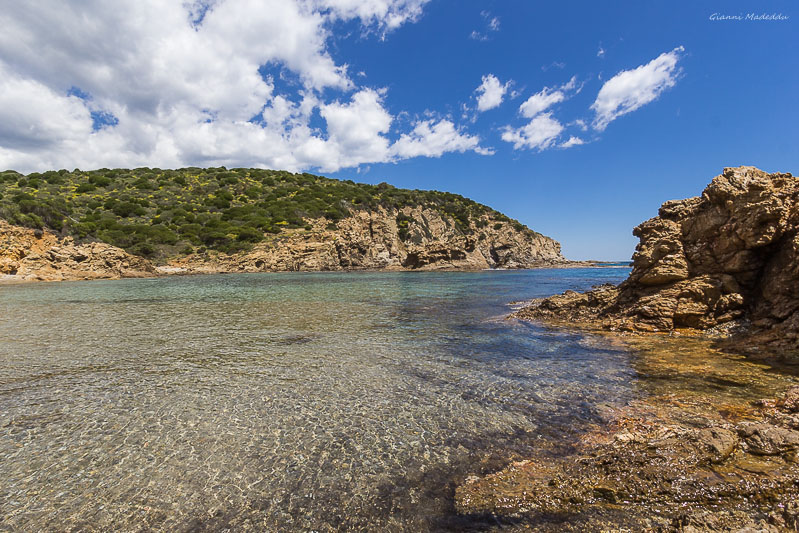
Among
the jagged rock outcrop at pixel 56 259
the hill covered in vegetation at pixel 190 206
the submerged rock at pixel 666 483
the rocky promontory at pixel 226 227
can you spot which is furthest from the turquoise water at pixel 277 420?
the hill covered in vegetation at pixel 190 206

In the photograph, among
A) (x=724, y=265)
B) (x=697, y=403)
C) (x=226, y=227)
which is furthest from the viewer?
(x=226, y=227)

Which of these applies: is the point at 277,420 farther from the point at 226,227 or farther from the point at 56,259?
the point at 226,227

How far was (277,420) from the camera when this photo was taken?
5.83 meters

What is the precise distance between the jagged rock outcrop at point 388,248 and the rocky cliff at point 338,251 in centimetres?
13

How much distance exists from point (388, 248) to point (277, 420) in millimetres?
65207

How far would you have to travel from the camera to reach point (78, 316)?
51.6 ft

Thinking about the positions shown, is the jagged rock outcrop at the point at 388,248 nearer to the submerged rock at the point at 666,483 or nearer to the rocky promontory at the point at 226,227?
the rocky promontory at the point at 226,227

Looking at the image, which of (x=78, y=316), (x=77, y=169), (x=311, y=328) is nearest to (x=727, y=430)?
(x=311, y=328)

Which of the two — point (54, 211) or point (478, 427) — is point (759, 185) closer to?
point (478, 427)

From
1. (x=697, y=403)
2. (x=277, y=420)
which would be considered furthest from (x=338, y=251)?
(x=697, y=403)

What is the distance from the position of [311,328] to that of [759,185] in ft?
49.5

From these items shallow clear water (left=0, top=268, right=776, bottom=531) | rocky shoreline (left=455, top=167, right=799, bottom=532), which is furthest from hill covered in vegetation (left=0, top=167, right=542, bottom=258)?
rocky shoreline (left=455, top=167, right=799, bottom=532)

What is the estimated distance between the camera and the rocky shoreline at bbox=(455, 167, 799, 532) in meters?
3.45

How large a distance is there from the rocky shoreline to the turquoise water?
61 cm
